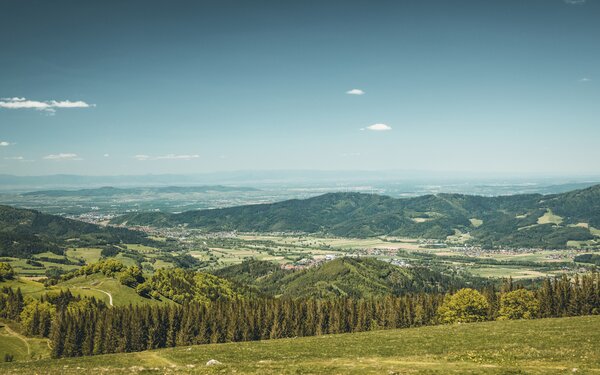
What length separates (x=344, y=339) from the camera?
64.5 meters

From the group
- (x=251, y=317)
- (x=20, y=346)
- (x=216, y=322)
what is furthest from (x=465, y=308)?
(x=20, y=346)

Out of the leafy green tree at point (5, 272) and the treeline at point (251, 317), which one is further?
the leafy green tree at point (5, 272)

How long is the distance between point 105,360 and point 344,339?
3437cm

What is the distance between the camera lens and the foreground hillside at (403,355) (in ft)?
117

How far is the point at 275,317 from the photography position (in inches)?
4392

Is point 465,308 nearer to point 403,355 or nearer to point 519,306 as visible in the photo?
point 519,306

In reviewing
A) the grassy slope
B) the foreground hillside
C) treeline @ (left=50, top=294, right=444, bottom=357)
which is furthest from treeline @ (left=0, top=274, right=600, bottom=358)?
the foreground hillside

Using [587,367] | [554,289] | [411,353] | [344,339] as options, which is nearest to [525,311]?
[554,289]

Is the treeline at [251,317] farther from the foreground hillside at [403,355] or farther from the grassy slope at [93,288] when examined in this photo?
the foreground hillside at [403,355]

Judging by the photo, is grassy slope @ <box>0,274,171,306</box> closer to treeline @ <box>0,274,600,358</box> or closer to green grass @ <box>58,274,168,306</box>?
green grass @ <box>58,274,168,306</box>

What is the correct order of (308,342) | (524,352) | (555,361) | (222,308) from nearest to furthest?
(555,361), (524,352), (308,342), (222,308)

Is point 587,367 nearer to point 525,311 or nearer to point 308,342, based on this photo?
point 308,342

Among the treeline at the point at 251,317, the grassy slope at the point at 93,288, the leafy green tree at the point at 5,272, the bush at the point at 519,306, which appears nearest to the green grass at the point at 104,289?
the grassy slope at the point at 93,288

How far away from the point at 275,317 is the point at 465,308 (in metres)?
49.6
